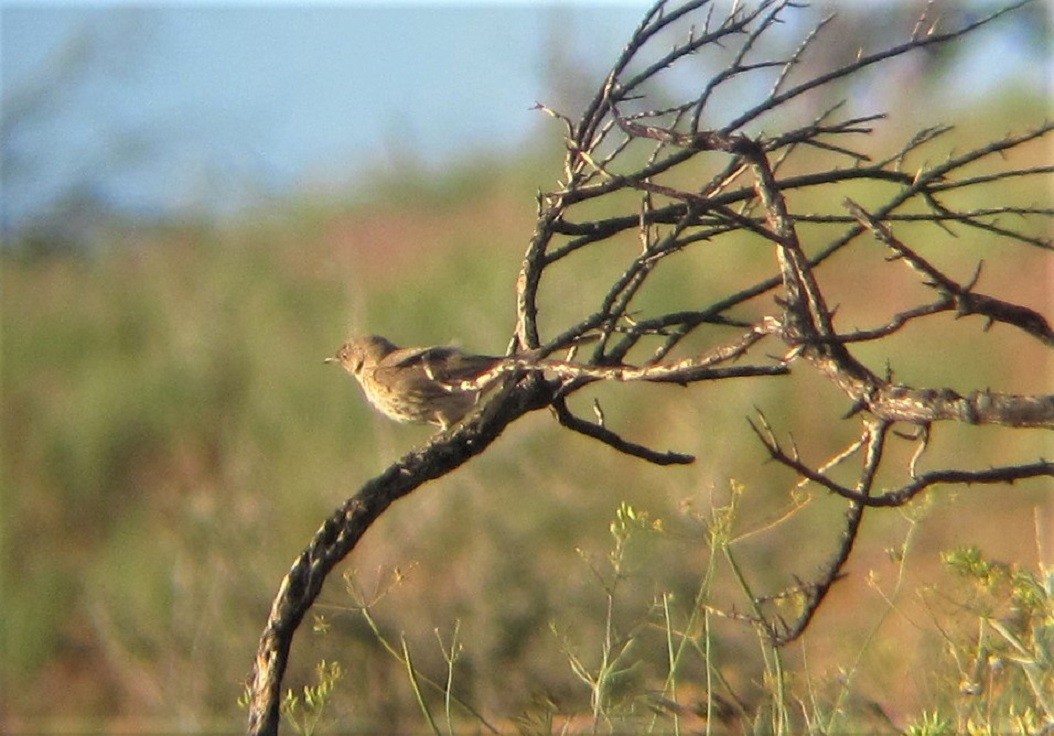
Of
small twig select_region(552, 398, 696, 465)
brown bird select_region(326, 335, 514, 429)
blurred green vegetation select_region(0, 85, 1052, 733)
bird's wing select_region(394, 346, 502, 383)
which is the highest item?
blurred green vegetation select_region(0, 85, 1052, 733)

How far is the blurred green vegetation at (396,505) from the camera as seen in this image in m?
7.08

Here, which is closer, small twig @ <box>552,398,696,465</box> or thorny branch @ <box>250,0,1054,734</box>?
thorny branch @ <box>250,0,1054,734</box>

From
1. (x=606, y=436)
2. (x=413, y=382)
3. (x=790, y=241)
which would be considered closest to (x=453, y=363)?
(x=413, y=382)

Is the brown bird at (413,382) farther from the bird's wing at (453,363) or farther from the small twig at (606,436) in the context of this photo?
the small twig at (606,436)

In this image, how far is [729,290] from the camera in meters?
17.3

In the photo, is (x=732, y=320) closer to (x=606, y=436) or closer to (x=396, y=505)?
(x=606, y=436)

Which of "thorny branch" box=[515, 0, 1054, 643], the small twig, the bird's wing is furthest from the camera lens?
the bird's wing

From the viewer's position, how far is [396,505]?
9.83 m

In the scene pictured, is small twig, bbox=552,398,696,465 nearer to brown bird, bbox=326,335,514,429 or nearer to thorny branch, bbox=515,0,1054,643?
thorny branch, bbox=515,0,1054,643

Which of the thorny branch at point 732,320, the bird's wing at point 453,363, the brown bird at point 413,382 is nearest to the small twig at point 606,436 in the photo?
the thorny branch at point 732,320

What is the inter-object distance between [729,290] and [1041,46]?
41.5 ft

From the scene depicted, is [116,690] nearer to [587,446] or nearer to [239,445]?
[239,445]

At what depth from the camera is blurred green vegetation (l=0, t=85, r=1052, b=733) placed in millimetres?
7078

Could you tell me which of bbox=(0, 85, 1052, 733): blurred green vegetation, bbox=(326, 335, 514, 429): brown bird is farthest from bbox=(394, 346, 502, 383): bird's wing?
bbox=(0, 85, 1052, 733): blurred green vegetation
